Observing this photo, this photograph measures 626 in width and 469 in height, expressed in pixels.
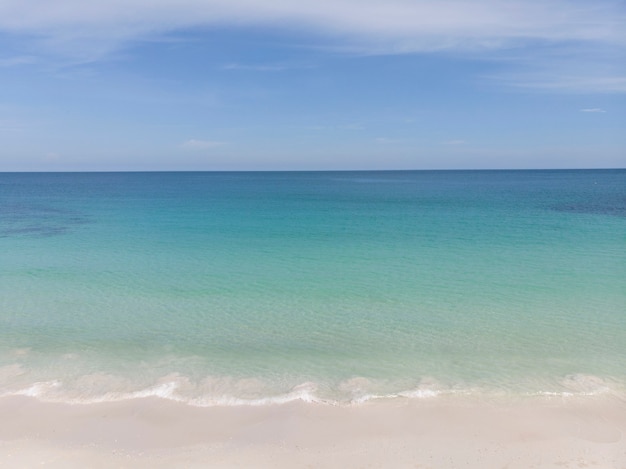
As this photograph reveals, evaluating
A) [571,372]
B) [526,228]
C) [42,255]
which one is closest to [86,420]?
[571,372]

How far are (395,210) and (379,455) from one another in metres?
39.9

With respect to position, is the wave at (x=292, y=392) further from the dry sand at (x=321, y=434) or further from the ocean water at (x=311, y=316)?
the dry sand at (x=321, y=434)

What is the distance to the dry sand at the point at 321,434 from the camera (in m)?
8.48

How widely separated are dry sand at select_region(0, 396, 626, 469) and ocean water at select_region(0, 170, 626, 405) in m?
0.52

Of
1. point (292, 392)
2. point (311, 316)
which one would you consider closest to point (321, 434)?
point (292, 392)

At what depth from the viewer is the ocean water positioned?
37.1 feet

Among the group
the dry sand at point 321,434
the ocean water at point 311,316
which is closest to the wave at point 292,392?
the ocean water at point 311,316

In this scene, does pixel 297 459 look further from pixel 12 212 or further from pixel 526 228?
pixel 12 212

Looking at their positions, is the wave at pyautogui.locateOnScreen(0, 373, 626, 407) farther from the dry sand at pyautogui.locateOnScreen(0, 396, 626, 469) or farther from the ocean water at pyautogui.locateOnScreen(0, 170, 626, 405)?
the dry sand at pyautogui.locateOnScreen(0, 396, 626, 469)

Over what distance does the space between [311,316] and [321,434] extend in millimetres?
6443

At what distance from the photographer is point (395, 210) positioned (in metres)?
47.5

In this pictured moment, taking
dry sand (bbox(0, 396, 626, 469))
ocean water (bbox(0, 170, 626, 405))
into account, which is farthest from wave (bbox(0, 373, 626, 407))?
dry sand (bbox(0, 396, 626, 469))

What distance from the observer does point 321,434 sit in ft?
30.3

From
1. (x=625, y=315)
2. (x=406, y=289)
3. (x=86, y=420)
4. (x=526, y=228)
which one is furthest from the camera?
(x=526, y=228)
